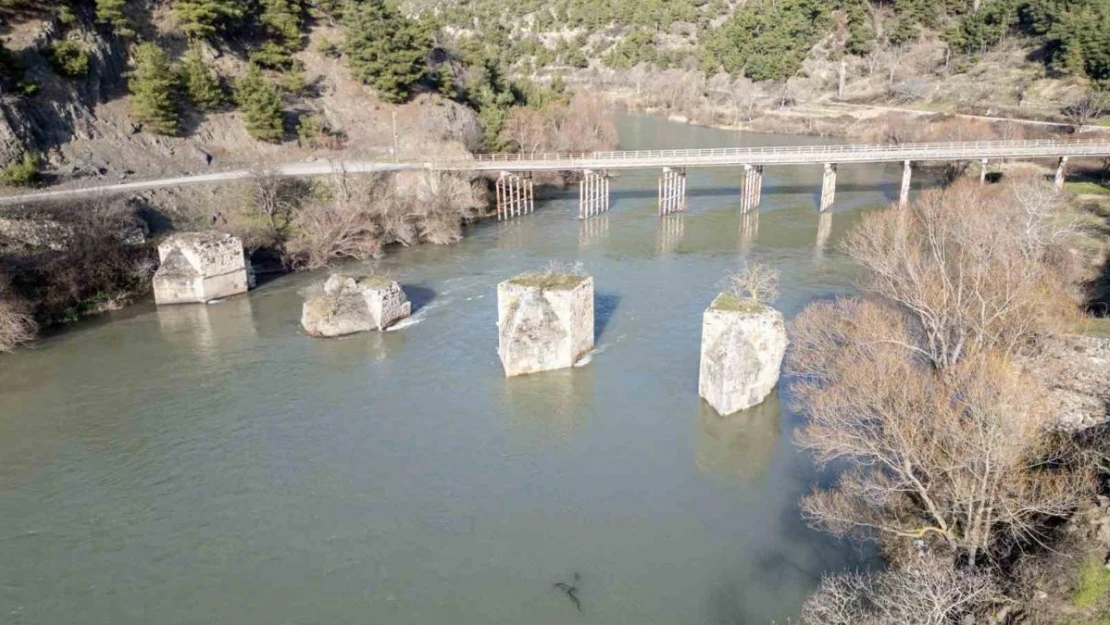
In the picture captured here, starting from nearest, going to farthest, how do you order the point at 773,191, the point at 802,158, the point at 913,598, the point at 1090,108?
the point at 913,598 → the point at 802,158 → the point at 773,191 → the point at 1090,108

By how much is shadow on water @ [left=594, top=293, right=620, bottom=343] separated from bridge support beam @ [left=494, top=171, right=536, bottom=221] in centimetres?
2035

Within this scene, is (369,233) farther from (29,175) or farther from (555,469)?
(555,469)

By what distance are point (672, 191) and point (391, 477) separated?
39176mm

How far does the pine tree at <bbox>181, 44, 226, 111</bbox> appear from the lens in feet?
189

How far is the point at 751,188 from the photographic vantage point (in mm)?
56688

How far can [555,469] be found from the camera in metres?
24.3

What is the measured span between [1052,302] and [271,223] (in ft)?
133

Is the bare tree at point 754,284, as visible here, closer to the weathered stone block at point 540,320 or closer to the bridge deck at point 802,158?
the weathered stone block at point 540,320

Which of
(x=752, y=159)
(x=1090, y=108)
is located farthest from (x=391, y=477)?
(x=1090, y=108)

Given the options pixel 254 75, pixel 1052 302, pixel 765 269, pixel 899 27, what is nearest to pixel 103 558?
pixel 1052 302

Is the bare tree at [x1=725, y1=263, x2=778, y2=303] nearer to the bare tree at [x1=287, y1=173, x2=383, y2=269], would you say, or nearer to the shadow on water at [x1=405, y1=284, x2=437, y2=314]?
the shadow on water at [x1=405, y1=284, x2=437, y2=314]

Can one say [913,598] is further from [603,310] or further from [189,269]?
[189,269]

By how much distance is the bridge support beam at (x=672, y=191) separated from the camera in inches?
2235

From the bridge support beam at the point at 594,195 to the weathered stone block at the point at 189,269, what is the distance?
2544 centimetres
